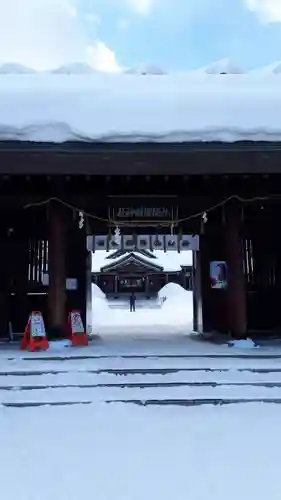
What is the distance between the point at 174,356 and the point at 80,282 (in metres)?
3.98

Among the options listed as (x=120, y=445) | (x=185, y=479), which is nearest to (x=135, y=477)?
(x=185, y=479)

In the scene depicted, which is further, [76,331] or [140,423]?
[76,331]

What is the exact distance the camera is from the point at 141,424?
5207mm

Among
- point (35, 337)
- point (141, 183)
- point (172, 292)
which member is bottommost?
point (35, 337)

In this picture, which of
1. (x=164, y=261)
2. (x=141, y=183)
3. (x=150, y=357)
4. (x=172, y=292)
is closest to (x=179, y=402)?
(x=150, y=357)

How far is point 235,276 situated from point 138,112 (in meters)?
3.41

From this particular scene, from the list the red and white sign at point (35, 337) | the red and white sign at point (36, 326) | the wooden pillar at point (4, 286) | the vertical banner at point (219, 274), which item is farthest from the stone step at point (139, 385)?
the vertical banner at point (219, 274)

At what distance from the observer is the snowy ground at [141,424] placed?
Answer: 3779 mm

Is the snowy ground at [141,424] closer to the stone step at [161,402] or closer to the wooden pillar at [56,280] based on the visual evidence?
the stone step at [161,402]

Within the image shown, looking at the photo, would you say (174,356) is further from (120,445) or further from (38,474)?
(38,474)

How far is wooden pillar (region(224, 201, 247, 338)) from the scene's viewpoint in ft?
30.4

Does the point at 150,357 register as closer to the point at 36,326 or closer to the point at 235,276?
the point at 36,326

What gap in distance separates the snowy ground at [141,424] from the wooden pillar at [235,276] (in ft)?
3.03

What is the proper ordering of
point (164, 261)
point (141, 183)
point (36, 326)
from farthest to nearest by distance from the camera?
point (164, 261)
point (141, 183)
point (36, 326)
